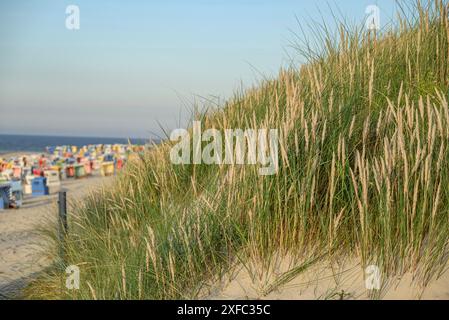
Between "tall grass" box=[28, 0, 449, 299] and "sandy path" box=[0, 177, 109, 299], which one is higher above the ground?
"tall grass" box=[28, 0, 449, 299]

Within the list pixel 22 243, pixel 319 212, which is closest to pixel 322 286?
pixel 319 212

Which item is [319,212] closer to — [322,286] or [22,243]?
[322,286]

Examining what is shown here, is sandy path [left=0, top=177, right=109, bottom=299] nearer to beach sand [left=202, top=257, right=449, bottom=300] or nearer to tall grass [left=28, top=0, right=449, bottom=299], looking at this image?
tall grass [left=28, top=0, right=449, bottom=299]

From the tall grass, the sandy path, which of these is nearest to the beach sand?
the tall grass

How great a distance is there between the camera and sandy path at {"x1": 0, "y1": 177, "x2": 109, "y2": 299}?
4.96 metres

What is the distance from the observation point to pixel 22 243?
8.43 metres

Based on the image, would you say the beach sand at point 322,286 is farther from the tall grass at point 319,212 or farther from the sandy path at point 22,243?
the sandy path at point 22,243

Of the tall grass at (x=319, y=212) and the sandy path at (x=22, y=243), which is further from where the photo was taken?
the sandy path at (x=22, y=243)

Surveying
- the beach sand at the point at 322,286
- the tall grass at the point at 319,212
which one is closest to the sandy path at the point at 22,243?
the tall grass at the point at 319,212

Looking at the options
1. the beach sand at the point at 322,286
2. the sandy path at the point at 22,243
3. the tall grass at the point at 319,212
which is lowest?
the sandy path at the point at 22,243

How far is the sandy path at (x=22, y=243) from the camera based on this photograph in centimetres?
496

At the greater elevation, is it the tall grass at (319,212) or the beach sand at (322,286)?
the tall grass at (319,212)
